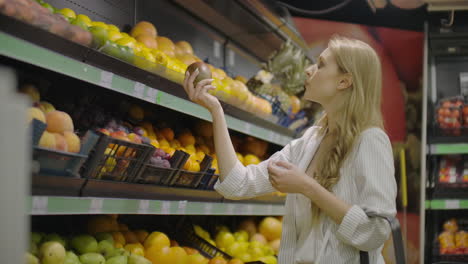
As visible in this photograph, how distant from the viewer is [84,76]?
1813mm

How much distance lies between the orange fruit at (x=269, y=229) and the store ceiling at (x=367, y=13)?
8.02 ft

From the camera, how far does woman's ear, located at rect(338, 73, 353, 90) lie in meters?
1.96

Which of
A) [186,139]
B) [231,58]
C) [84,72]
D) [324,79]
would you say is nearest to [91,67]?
[84,72]

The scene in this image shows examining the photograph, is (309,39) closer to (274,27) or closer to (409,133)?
(409,133)

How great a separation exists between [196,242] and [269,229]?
35.8 inches

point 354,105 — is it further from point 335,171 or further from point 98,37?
point 98,37

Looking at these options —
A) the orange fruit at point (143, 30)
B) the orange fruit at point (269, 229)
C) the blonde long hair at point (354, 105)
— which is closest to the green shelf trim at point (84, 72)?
the orange fruit at point (143, 30)

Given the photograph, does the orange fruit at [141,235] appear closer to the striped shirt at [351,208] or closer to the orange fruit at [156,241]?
the orange fruit at [156,241]

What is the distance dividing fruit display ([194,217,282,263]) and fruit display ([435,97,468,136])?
1633 mm

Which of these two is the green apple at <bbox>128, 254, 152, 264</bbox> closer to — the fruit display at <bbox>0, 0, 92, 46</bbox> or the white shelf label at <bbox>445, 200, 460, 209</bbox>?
the fruit display at <bbox>0, 0, 92, 46</bbox>

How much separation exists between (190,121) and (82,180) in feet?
5.18

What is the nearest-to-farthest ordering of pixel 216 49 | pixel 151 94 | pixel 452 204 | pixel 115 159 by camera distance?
pixel 115 159 → pixel 151 94 → pixel 216 49 → pixel 452 204

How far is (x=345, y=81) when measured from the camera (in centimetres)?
197

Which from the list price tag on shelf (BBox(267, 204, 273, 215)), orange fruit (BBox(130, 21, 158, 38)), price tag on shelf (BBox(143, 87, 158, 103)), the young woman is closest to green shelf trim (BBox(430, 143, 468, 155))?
price tag on shelf (BBox(267, 204, 273, 215))
